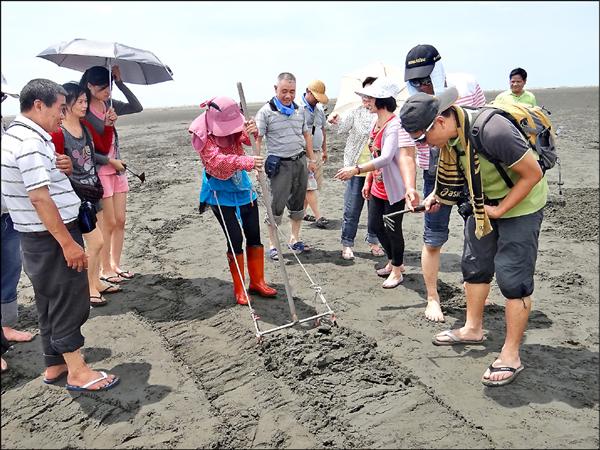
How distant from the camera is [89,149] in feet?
14.0

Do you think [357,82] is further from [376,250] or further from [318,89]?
[376,250]

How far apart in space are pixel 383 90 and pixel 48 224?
2.80m

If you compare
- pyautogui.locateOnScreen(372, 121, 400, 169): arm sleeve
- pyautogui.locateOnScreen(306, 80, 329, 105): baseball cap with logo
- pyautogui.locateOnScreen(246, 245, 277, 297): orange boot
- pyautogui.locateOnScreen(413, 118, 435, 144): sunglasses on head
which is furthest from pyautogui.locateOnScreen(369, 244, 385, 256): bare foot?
pyautogui.locateOnScreen(413, 118, 435, 144): sunglasses on head

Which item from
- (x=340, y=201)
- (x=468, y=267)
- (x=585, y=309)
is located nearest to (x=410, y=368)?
(x=468, y=267)

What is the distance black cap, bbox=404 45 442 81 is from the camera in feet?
12.4

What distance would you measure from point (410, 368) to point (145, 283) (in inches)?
119

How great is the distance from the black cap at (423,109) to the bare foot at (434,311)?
177 centimetres

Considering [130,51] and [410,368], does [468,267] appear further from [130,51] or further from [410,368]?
[130,51]

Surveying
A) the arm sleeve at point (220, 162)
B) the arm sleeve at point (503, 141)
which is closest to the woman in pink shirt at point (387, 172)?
the arm sleeve at point (220, 162)

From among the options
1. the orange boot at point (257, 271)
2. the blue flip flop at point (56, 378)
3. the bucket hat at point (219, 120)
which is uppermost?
the bucket hat at point (219, 120)

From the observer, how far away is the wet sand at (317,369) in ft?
9.55

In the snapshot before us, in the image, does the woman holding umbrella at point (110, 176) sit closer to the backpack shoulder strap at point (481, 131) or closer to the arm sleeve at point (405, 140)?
the arm sleeve at point (405, 140)

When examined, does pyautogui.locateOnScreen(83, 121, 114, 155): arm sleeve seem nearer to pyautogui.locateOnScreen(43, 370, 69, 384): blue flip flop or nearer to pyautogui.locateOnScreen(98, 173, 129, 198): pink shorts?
pyautogui.locateOnScreen(98, 173, 129, 198): pink shorts

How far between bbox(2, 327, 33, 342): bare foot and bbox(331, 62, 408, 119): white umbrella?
143 inches
